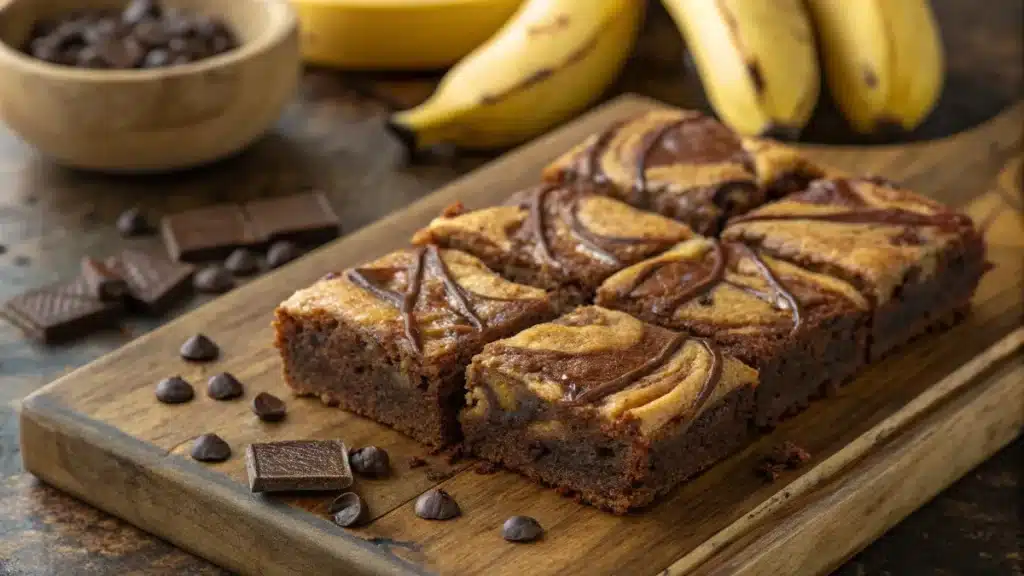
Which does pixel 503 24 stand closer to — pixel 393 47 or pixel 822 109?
pixel 393 47

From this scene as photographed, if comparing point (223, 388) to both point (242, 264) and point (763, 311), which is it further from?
point (763, 311)

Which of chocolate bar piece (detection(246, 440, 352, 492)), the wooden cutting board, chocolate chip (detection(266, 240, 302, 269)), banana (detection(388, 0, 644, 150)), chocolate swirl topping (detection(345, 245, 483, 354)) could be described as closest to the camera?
the wooden cutting board

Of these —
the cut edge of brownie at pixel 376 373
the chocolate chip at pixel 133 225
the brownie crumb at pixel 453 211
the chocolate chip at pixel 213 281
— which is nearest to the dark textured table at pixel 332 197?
the chocolate chip at pixel 133 225

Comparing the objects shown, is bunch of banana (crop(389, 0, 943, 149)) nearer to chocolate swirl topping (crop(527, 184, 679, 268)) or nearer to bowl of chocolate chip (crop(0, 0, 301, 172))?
bowl of chocolate chip (crop(0, 0, 301, 172))

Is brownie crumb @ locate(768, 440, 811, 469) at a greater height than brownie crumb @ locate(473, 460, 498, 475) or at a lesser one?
greater

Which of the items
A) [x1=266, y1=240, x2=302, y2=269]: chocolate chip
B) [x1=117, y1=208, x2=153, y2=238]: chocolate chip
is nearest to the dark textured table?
[x1=117, y1=208, x2=153, y2=238]: chocolate chip

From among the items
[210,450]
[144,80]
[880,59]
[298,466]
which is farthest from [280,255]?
[880,59]

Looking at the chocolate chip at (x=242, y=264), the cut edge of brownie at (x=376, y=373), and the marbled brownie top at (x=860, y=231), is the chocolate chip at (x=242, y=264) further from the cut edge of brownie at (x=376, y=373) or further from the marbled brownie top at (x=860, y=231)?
the marbled brownie top at (x=860, y=231)
